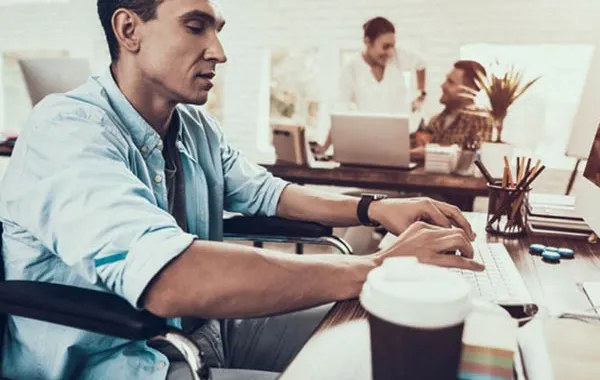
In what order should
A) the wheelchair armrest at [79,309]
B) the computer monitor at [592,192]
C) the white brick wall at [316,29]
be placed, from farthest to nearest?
the white brick wall at [316,29] < the computer monitor at [592,192] < the wheelchair armrest at [79,309]

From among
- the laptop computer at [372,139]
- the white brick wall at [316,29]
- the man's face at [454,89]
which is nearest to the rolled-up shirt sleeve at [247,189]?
the laptop computer at [372,139]

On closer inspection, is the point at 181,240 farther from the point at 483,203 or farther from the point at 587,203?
the point at 483,203

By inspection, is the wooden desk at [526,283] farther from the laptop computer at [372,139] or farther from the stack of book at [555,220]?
the laptop computer at [372,139]

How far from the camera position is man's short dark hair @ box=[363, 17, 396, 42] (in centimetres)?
400

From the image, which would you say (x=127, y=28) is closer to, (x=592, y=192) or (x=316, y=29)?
(x=592, y=192)

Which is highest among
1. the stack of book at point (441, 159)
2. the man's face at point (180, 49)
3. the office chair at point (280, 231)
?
the man's face at point (180, 49)

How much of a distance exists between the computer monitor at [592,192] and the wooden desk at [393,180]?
3.46 ft

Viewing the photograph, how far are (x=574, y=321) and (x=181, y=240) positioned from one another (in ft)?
1.93

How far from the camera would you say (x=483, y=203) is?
15.2ft

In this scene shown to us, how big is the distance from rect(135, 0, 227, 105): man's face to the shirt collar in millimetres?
77

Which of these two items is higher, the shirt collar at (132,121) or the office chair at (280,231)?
the shirt collar at (132,121)

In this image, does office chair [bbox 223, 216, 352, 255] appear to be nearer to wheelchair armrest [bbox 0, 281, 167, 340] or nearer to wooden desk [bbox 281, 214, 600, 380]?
wooden desk [bbox 281, 214, 600, 380]

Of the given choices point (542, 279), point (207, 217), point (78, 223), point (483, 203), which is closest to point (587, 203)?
point (542, 279)

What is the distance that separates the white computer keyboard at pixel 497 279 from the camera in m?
0.94
